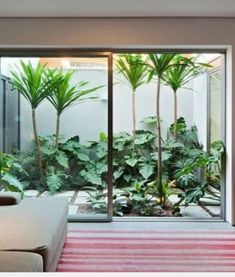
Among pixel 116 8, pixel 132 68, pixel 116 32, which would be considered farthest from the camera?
pixel 132 68

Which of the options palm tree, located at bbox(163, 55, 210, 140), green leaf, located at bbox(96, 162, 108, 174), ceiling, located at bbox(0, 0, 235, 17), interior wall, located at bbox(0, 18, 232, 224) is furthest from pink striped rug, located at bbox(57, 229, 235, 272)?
ceiling, located at bbox(0, 0, 235, 17)

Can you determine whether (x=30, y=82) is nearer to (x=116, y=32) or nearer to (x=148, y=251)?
(x=116, y=32)

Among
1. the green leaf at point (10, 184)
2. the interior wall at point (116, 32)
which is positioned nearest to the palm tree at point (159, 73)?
the interior wall at point (116, 32)

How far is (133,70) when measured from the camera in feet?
16.6

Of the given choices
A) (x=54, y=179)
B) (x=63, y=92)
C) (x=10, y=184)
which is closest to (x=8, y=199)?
(x=10, y=184)

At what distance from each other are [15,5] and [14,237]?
2624mm

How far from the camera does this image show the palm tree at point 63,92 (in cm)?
495

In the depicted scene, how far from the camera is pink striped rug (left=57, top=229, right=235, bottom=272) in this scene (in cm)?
333

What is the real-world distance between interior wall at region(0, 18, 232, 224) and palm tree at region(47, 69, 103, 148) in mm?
415

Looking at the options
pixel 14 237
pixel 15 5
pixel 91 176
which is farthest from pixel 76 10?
pixel 14 237

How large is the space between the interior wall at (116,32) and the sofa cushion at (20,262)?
292 cm

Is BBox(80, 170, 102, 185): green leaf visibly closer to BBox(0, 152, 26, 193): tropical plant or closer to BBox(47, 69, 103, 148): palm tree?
BBox(47, 69, 103, 148): palm tree

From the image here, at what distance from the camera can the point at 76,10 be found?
4391 mm

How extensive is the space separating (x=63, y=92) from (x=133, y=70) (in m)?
0.94
